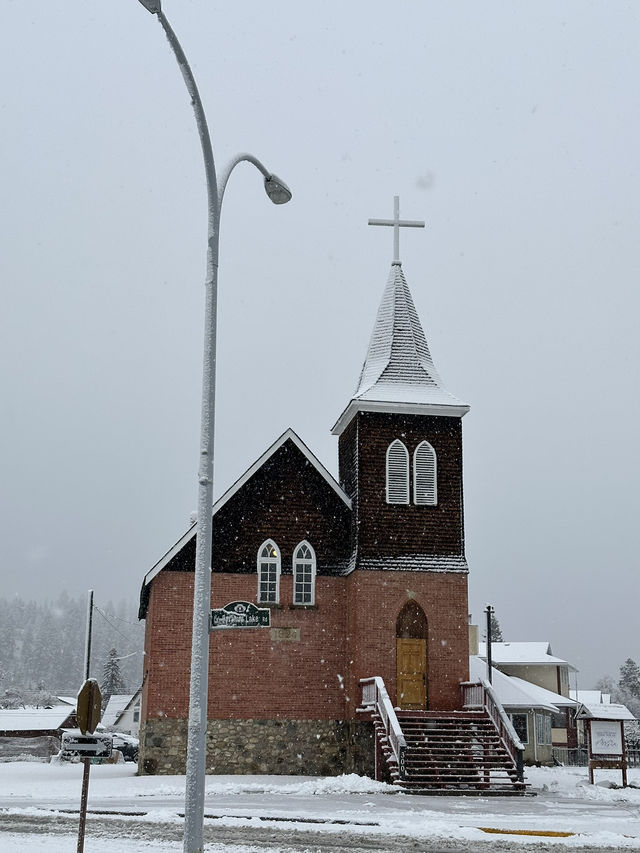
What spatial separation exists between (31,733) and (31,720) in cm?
152

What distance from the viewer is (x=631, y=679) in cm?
→ 8581

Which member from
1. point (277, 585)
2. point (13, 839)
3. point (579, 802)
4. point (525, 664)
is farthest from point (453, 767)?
point (525, 664)

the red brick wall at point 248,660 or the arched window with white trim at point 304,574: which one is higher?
the arched window with white trim at point 304,574

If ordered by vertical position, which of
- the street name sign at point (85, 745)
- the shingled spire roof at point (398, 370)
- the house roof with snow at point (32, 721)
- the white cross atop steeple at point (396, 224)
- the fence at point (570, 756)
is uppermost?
the white cross atop steeple at point (396, 224)

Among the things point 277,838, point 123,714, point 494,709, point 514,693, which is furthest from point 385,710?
point 123,714

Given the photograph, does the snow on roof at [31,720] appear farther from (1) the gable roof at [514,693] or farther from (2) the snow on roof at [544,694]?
(1) the gable roof at [514,693]

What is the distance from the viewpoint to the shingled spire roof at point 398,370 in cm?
2894

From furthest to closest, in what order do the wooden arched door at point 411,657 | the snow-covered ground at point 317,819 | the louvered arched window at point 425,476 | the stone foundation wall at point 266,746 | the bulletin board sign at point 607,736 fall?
the louvered arched window at point 425,476 < the wooden arched door at point 411,657 < the stone foundation wall at point 266,746 < the bulletin board sign at point 607,736 < the snow-covered ground at point 317,819

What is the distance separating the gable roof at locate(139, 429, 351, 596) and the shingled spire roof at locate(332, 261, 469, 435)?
5.73ft

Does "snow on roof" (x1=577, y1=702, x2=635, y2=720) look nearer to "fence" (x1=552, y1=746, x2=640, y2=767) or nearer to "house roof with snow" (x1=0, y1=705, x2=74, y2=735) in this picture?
"fence" (x1=552, y1=746, x2=640, y2=767)

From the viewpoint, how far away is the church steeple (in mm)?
28938

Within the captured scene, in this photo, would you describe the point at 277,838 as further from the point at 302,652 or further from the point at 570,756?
the point at 570,756

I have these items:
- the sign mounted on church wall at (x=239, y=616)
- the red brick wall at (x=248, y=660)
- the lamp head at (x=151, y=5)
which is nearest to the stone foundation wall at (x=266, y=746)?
the red brick wall at (x=248, y=660)

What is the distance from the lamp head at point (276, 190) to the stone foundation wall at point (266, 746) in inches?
665
